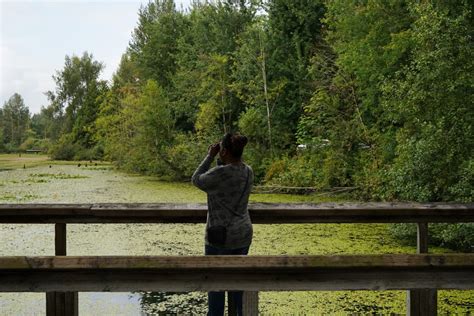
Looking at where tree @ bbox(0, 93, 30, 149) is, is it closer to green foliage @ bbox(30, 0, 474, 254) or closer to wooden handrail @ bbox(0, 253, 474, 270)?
green foliage @ bbox(30, 0, 474, 254)

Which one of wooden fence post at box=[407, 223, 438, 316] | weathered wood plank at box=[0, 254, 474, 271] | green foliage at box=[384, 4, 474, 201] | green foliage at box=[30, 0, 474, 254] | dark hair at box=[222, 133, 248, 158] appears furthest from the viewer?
green foliage at box=[30, 0, 474, 254]

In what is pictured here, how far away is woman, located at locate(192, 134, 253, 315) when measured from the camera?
295cm

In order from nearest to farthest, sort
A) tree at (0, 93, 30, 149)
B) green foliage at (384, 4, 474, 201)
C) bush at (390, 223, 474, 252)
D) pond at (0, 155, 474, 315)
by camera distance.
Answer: pond at (0, 155, 474, 315) < bush at (390, 223, 474, 252) < green foliage at (384, 4, 474, 201) < tree at (0, 93, 30, 149)

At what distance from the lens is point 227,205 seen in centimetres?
297

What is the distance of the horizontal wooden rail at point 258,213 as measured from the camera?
9.42 ft

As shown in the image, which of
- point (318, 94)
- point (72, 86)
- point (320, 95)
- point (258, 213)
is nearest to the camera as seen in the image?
point (258, 213)

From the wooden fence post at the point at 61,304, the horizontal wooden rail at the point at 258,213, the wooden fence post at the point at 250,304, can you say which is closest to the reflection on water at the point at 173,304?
the horizontal wooden rail at the point at 258,213

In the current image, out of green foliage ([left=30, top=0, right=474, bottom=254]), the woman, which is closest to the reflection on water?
the woman

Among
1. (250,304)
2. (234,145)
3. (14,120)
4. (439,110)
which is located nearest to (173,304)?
(234,145)

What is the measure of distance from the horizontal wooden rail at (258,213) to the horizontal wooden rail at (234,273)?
1.06 m

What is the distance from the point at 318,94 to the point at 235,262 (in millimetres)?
17268

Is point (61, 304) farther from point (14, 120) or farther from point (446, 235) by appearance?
point (14, 120)

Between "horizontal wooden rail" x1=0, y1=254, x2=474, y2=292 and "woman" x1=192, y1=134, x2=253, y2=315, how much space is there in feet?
3.80

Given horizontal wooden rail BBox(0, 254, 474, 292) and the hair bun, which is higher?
the hair bun
